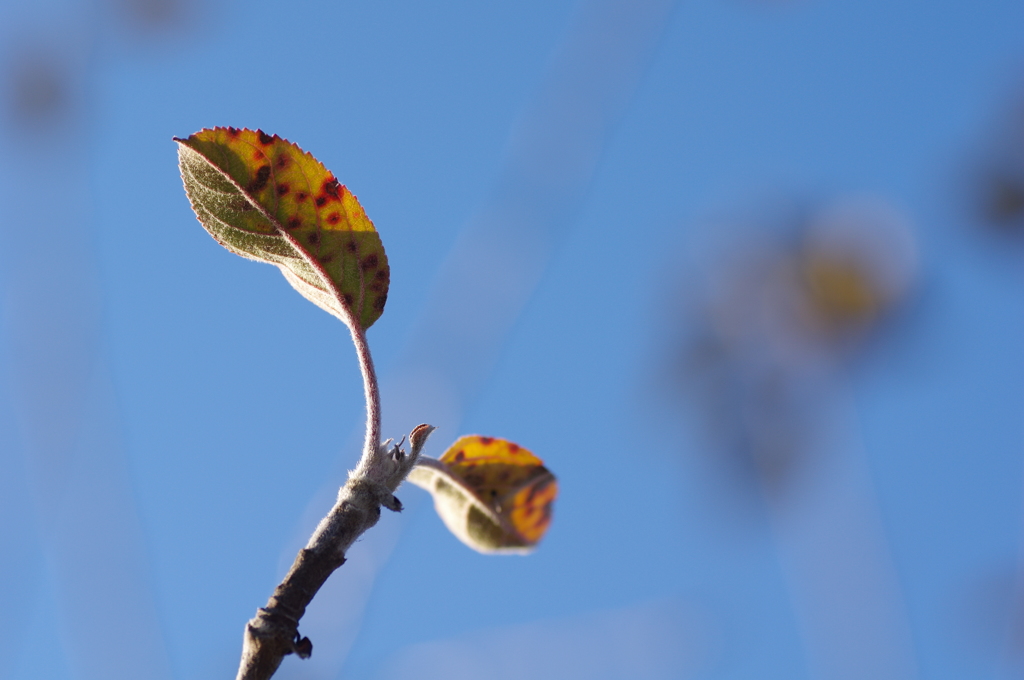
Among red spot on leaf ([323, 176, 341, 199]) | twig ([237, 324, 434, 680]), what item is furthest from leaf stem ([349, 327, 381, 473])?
red spot on leaf ([323, 176, 341, 199])

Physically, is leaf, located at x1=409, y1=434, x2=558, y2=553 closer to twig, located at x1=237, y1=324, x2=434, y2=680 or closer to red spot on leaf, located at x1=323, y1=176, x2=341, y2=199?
twig, located at x1=237, y1=324, x2=434, y2=680

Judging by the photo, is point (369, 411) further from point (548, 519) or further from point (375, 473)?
point (548, 519)

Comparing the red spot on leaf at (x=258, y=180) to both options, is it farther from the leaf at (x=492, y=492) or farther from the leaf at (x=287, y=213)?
the leaf at (x=492, y=492)

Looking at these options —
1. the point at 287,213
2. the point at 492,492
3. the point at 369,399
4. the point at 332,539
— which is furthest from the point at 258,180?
the point at 492,492

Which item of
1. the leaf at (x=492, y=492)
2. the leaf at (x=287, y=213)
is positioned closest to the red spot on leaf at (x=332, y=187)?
the leaf at (x=287, y=213)

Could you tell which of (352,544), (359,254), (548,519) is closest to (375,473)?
(352,544)
